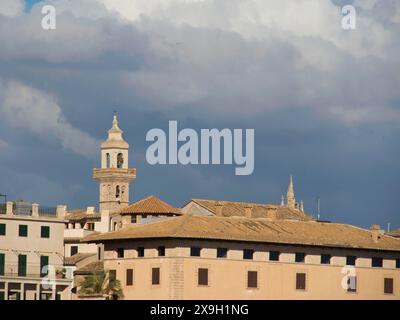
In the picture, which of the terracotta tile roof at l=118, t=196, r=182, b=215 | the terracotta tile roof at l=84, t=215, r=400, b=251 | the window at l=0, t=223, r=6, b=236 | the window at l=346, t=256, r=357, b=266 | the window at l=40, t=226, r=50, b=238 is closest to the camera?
the terracotta tile roof at l=84, t=215, r=400, b=251

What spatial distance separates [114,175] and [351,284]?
197ft

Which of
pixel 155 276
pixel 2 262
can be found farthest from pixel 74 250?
pixel 155 276

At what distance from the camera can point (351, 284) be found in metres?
136

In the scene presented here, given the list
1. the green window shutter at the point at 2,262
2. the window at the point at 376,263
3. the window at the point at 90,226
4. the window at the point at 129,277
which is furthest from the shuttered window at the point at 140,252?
the window at the point at 90,226

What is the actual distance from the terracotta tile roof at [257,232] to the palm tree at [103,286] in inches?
124

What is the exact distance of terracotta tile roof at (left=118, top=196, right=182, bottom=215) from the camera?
145 m

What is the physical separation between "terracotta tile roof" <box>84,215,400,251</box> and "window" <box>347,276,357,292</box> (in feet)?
7.02

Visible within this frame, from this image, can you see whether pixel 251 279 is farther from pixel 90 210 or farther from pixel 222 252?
pixel 90 210

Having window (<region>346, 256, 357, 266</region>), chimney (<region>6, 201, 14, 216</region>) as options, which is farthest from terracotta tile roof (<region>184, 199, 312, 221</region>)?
chimney (<region>6, 201, 14, 216</region>)

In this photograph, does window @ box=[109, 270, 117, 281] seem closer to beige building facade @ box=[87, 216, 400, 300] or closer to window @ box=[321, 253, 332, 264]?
beige building facade @ box=[87, 216, 400, 300]
